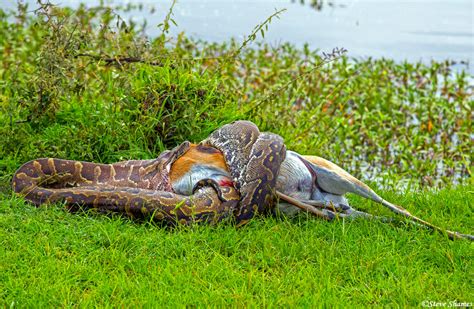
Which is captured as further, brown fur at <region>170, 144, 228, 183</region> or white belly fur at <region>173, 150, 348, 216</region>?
brown fur at <region>170, 144, 228, 183</region>

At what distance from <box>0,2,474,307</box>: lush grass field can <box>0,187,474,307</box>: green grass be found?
0.02 m

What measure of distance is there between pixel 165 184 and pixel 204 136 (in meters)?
1.48

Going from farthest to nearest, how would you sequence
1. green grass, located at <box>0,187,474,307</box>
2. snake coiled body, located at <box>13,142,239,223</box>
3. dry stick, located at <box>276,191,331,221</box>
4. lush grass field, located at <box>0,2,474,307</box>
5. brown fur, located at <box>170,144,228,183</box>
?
brown fur, located at <box>170,144,228,183</box>
dry stick, located at <box>276,191,331,221</box>
snake coiled body, located at <box>13,142,239,223</box>
lush grass field, located at <box>0,2,474,307</box>
green grass, located at <box>0,187,474,307</box>

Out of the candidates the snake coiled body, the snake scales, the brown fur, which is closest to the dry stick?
the snake scales

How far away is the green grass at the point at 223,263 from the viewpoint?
4918mm

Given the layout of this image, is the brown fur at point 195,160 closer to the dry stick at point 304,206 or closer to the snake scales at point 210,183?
the snake scales at point 210,183

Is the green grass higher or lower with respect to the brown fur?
lower

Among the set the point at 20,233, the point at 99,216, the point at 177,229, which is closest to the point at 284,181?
the point at 177,229

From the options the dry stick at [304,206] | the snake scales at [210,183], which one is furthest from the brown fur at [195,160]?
the dry stick at [304,206]

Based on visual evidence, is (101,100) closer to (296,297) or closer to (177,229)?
(177,229)

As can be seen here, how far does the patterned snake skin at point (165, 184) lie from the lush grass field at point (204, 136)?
15 cm

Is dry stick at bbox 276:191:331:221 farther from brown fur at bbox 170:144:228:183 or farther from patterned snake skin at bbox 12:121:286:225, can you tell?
brown fur at bbox 170:144:228:183

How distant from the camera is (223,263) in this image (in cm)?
546

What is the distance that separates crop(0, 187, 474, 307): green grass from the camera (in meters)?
4.92
